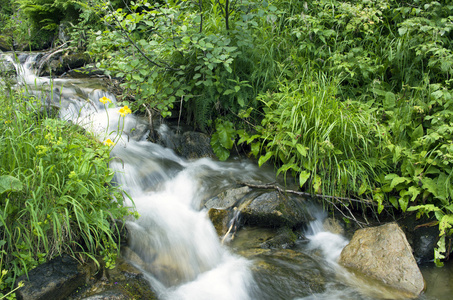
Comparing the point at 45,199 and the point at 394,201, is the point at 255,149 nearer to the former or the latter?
the point at 394,201

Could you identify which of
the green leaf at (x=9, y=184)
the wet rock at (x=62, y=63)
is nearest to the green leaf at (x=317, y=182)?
the green leaf at (x=9, y=184)

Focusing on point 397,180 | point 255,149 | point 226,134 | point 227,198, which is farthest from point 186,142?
point 397,180

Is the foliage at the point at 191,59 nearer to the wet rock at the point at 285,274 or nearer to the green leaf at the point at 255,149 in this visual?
the green leaf at the point at 255,149

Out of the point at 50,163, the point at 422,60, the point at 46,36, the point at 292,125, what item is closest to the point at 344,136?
the point at 292,125

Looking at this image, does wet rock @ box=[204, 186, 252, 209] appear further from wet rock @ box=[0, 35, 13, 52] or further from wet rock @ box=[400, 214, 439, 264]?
wet rock @ box=[0, 35, 13, 52]

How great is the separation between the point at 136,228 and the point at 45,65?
5.77 metres

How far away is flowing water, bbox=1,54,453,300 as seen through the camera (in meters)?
2.88

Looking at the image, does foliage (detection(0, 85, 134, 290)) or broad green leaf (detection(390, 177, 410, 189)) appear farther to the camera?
broad green leaf (detection(390, 177, 410, 189))

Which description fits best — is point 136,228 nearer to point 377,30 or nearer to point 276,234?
point 276,234

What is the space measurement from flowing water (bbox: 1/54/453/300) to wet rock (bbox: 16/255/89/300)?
0.56 m

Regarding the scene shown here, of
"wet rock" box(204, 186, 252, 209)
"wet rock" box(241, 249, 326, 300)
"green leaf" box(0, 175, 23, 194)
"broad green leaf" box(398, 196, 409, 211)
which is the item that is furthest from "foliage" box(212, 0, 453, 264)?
"green leaf" box(0, 175, 23, 194)

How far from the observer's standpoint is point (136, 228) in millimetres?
3273

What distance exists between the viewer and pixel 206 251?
3.30m

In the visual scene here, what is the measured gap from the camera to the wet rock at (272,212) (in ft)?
11.9
